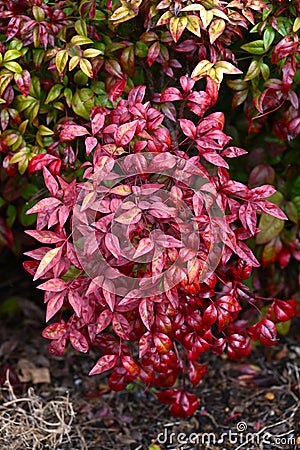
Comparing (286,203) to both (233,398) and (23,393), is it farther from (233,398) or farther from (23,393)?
(23,393)

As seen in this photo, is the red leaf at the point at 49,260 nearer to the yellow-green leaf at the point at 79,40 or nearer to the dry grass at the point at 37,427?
the yellow-green leaf at the point at 79,40

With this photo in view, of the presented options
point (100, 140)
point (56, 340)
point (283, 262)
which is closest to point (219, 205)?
point (100, 140)

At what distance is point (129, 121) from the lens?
1723mm

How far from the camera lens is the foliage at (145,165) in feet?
5.32

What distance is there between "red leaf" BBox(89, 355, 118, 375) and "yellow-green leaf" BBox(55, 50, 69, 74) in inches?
31.6

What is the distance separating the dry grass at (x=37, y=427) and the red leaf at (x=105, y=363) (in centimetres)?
44

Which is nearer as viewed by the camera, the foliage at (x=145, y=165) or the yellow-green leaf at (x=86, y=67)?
the foliage at (x=145, y=165)

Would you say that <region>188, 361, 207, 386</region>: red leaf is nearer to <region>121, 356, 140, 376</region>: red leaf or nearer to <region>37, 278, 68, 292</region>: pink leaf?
<region>121, 356, 140, 376</region>: red leaf

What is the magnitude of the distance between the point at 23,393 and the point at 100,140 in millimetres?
1114

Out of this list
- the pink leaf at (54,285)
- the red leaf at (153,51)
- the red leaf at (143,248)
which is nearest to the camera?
the red leaf at (143,248)

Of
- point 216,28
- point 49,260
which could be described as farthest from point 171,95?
point 49,260

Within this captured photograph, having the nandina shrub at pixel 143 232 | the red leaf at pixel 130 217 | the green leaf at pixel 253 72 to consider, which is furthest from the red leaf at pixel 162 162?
the green leaf at pixel 253 72

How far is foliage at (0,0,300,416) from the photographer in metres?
1.62

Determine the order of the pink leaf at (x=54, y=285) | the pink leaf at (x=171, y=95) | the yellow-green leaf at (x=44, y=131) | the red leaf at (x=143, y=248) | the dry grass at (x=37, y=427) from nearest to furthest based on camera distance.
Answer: the red leaf at (x=143, y=248), the pink leaf at (x=54, y=285), the pink leaf at (x=171, y=95), the yellow-green leaf at (x=44, y=131), the dry grass at (x=37, y=427)
